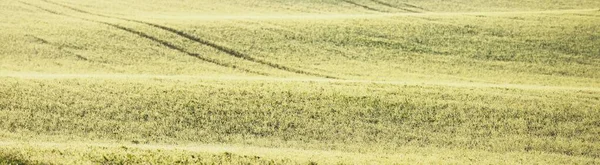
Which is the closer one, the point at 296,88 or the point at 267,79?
the point at 296,88

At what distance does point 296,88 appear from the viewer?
2719 centimetres

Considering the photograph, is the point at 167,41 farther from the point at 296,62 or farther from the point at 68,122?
the point at 68,122

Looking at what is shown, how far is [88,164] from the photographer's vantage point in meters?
16.5

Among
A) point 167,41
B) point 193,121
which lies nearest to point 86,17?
point 167,41

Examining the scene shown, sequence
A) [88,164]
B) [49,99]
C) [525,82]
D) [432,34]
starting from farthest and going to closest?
[432,34]
[525,82]
[49,99]
[88,164]

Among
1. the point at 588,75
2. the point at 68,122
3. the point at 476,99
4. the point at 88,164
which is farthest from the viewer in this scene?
the point at 588,75

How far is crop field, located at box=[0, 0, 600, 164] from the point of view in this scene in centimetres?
2117

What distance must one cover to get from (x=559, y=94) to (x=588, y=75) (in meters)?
8.47

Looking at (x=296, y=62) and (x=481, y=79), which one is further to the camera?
(x=296, y=62)

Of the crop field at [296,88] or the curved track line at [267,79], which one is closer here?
the crop field at [296,88]

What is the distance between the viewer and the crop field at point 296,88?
834 inches

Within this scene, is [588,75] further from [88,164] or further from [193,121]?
[88,164]

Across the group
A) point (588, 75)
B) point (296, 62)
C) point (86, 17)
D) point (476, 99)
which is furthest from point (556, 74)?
point (86, 17)

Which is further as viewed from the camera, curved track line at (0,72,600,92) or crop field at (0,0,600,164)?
curved track line at (0,72,600,92)
